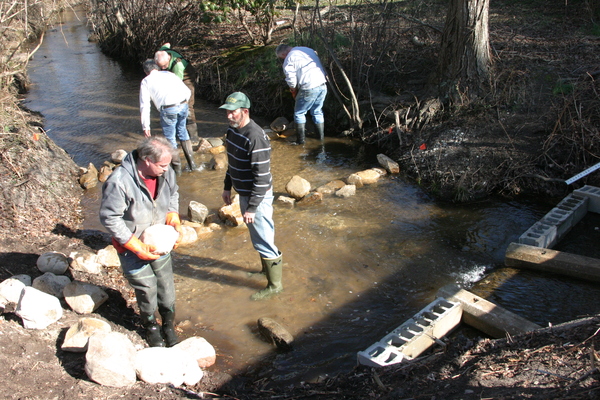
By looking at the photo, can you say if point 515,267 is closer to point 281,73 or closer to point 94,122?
point 281,73

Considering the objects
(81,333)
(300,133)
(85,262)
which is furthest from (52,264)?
(300,133)

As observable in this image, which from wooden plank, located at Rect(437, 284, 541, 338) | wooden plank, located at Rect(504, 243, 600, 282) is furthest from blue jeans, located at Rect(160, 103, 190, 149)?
wooden plank, located at Rect(504, 243, 600, 282)

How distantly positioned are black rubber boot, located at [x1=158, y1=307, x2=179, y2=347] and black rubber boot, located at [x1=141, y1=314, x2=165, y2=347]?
7cm

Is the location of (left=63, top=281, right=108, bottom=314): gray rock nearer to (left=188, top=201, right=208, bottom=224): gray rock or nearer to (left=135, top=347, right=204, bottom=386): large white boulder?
(left=135, top=347, right=204, bottom=386): large white boulder

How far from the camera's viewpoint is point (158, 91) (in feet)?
21.8

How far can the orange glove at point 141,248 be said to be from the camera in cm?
336

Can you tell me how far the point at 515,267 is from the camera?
4.91m

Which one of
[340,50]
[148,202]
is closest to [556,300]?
[148,202]

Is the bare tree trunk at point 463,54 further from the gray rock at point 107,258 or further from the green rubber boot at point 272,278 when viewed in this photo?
the gray rock at point 107,258

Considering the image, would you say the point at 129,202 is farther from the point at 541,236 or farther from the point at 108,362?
the point at 541,236

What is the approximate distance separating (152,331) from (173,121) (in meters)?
3.79

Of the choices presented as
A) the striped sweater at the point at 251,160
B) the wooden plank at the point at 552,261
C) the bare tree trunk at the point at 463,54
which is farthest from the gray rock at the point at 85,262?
the bare tree trunk at the point at 463,54

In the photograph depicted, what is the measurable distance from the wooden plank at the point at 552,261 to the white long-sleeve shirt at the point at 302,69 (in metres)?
4.24

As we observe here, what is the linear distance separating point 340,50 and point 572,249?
6169mm
